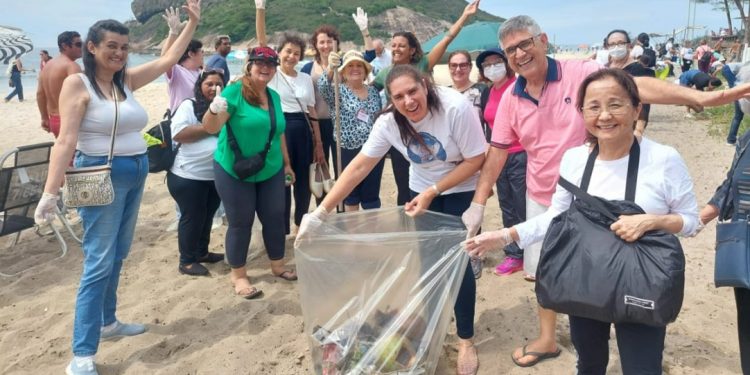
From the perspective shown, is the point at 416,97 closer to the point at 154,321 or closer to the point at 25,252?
the point at 154,321

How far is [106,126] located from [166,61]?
62cm

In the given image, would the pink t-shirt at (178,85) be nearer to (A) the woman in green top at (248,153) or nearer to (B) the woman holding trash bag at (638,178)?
(A) the woman in green top at (248,153)

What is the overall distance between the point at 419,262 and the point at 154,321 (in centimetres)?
186

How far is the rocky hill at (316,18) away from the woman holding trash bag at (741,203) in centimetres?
5617

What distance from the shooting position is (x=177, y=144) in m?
3.70

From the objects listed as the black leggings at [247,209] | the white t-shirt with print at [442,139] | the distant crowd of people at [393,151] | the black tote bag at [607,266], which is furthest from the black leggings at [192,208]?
the black tote bag at [607,266]

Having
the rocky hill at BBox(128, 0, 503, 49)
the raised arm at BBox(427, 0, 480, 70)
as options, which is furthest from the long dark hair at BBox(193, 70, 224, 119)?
the rocky hill at BBox(128, 0, 503, 49)

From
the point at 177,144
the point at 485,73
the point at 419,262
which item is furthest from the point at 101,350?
the point at 485,73

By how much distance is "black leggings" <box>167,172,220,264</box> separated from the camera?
3.61 m

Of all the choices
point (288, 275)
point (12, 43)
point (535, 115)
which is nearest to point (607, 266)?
point (535, 115)

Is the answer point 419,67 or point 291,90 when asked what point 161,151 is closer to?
point 291,90

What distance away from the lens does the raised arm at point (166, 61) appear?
2762 mm

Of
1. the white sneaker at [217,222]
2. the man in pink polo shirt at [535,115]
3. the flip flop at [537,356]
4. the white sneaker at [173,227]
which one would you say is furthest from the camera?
the white sneaker at [217,222]

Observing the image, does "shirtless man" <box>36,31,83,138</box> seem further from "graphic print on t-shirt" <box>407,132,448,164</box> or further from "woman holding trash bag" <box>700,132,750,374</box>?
"woman holding trash bag" <box>700,132,750,374</box>
